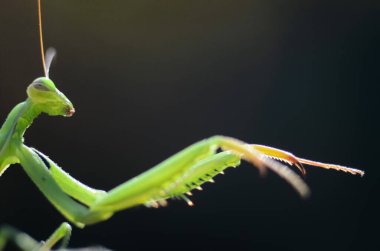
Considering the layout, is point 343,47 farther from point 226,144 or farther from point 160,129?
point 226,144

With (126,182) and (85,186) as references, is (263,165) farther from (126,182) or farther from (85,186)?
(85,186)

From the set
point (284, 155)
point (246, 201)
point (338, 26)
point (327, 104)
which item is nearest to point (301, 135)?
point (327, 104)

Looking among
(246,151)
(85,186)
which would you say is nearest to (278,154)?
(246,151)

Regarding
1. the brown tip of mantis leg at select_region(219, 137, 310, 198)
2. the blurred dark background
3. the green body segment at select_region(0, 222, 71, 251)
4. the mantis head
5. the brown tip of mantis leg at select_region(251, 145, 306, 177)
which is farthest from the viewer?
the blurred dark background

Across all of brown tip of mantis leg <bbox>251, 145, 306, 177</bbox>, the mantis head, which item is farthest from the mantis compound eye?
brown tip of mantis leg <bbox>251, 145, 306, 177</bbox>

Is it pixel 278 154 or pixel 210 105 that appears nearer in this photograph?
pixel 278 154

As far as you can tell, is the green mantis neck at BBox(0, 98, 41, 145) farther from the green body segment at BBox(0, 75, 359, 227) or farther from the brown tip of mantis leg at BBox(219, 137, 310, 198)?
the brown tip of mantis leg at BBox(219, 137, 310, 198)
